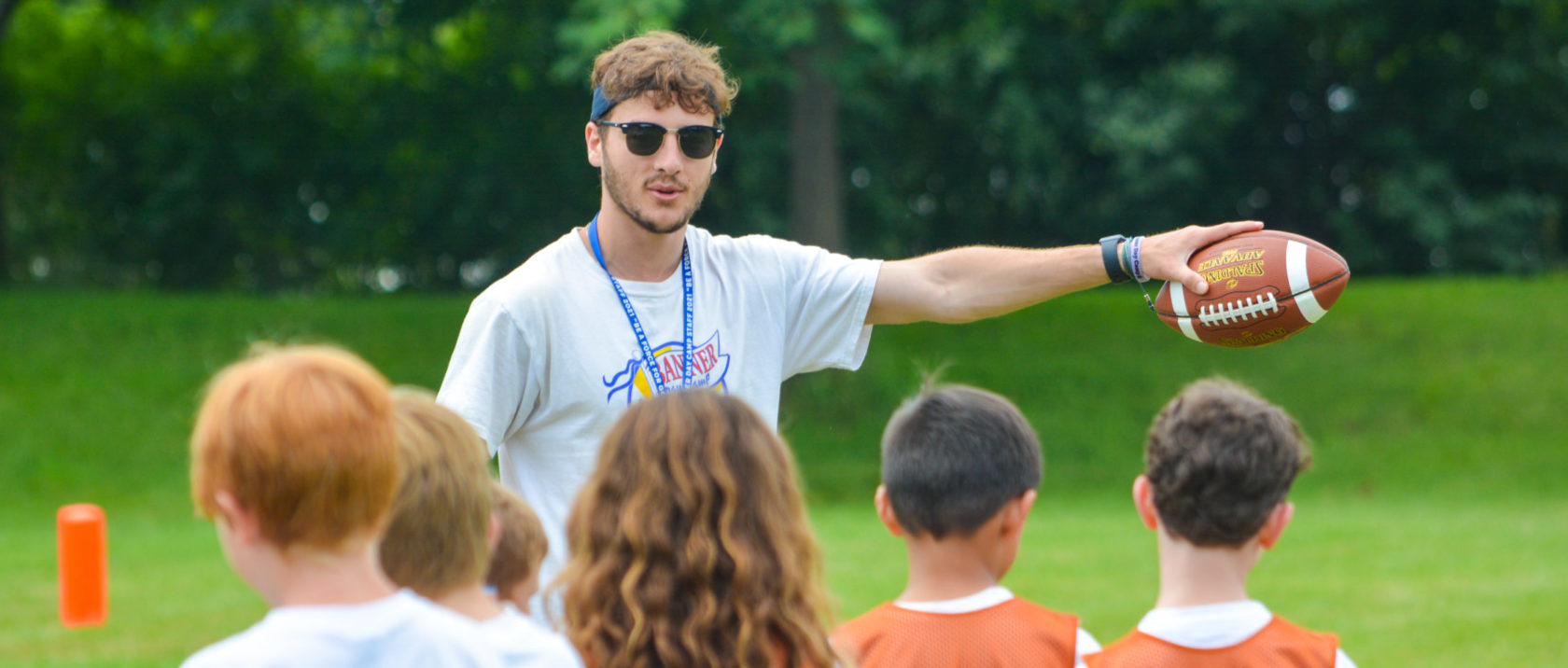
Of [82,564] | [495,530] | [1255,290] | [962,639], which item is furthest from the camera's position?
[82,564]

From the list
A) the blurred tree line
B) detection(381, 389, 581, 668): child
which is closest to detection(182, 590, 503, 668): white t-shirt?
detection(381, 389, 581, 668): child

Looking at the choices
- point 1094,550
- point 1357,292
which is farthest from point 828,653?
point 1357,292

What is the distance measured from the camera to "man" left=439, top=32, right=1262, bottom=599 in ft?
11.7

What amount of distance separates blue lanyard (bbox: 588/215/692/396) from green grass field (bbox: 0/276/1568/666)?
355 centimetres

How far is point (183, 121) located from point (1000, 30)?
15378mm

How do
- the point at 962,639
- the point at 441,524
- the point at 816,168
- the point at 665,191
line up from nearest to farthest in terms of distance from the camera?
the point at 441,524 < the point at 962,639 < the point at 665,191 < the point at 816,168

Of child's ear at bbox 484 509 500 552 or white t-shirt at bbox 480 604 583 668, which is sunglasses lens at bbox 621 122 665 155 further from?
white t-shirt at bbox 480 604 583 668

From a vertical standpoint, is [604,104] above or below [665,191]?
above

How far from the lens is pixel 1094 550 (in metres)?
11.3

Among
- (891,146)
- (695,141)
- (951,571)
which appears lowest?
(951,571)

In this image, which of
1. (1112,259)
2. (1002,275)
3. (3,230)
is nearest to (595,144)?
(1002,275)

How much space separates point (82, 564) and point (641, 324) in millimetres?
5979

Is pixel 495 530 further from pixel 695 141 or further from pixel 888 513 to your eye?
pixel 695 141

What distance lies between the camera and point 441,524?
2.42 metres
